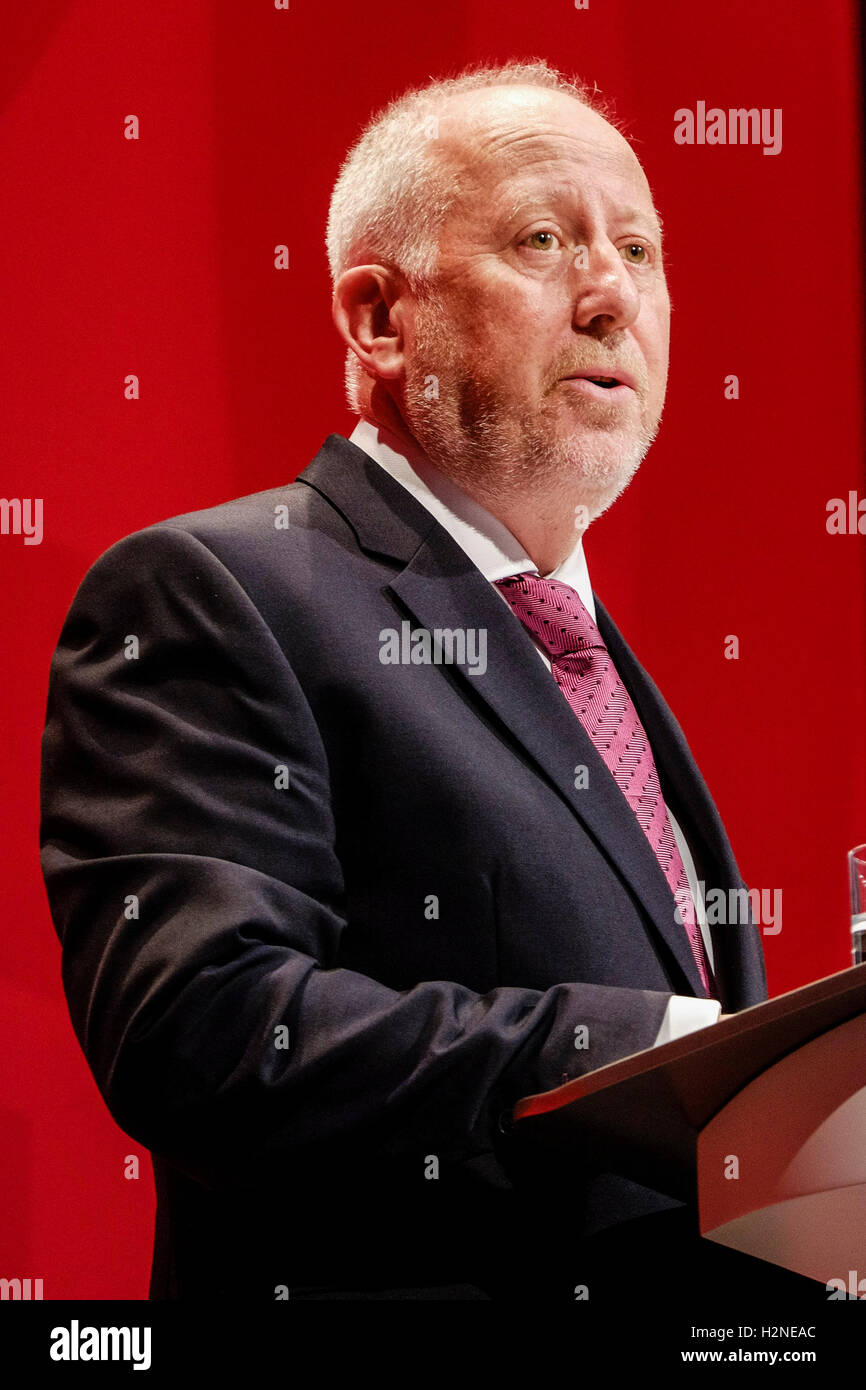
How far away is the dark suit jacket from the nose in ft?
1.11

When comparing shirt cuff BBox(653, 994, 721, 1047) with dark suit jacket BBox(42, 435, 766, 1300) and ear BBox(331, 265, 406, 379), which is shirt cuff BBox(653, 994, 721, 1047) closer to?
dark suit jacket BBox(42, 435, 766, 1300)

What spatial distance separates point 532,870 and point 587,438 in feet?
1.72

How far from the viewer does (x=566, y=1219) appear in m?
1.28

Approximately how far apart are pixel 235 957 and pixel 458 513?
646 mm

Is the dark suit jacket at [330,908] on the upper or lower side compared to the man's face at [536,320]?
lower

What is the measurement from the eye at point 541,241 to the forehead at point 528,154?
37mm

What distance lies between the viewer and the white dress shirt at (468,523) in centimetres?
161

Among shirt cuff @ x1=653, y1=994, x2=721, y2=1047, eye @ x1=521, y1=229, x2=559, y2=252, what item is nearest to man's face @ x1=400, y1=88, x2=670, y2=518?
eye @ x1=521, y1=229, x2=559, y2=252

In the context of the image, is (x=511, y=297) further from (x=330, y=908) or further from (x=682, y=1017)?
(x=682, y=1017)

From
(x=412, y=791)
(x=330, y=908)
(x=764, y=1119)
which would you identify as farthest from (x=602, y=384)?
(x=764, y=1119)

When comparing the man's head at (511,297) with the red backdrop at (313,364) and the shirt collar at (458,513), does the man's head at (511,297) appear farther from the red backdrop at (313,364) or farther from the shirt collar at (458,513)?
the red backdrop at (313,364)

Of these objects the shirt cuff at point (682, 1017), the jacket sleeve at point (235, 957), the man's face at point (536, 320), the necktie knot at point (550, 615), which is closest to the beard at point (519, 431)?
the man's face at point (536, 320)
